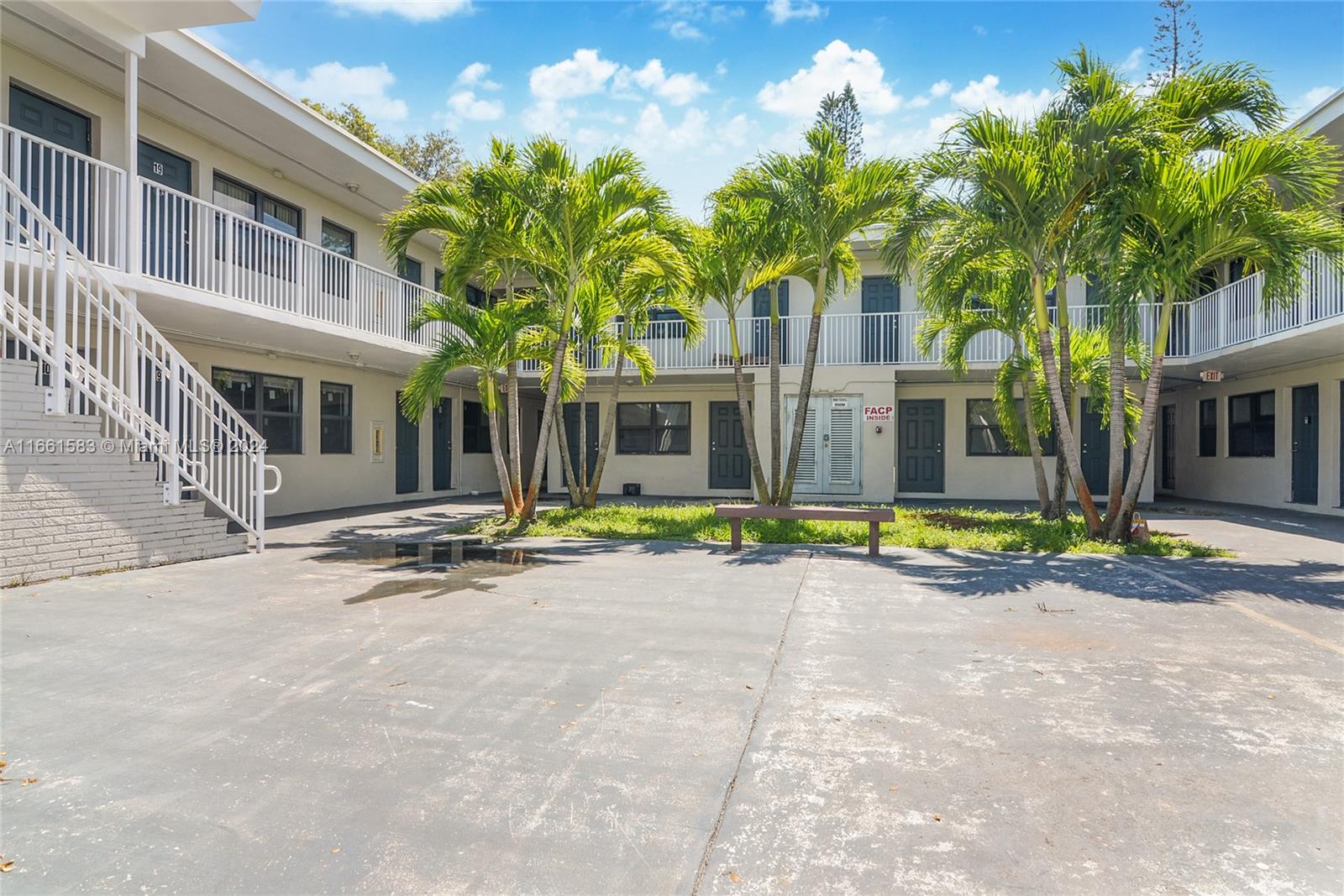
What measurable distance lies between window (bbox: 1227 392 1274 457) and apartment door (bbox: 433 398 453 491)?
1851 centimetres

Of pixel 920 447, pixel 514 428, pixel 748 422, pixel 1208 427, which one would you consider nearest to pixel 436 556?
pixel 514 428

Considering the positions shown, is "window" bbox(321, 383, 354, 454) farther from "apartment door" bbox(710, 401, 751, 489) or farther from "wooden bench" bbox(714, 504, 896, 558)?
"wooden bench" bbox(714, 504, 896, 558)

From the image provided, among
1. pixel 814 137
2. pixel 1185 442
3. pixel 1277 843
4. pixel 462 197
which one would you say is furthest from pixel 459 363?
pixel 1185 442

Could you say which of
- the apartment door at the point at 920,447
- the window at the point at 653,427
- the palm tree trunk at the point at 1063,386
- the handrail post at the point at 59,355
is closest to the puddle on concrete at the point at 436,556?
the handrail post at the point at 59,355

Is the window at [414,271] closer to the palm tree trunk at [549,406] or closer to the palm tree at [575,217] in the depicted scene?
the palm tree at [575,217]

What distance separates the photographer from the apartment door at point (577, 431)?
62.1 ft

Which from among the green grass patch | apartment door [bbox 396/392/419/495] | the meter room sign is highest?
the meter room sign

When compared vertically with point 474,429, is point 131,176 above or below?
above

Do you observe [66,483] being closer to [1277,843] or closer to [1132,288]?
[1277,843]

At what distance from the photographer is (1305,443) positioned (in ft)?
46.5

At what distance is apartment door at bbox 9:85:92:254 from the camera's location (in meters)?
8.68

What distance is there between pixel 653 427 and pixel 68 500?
42.2 feet

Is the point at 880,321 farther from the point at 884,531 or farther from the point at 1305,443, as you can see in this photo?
the point at 1305,443

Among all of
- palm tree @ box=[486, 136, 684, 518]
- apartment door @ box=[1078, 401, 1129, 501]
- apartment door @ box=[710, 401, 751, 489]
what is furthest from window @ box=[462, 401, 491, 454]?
apartment door @ box=[1078, 401, 1129, 501]
